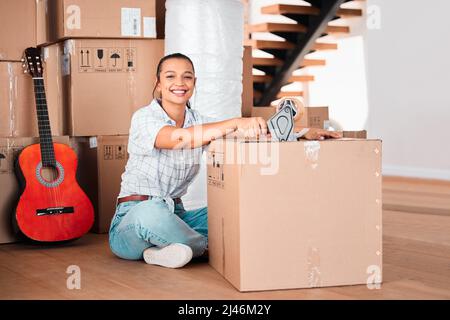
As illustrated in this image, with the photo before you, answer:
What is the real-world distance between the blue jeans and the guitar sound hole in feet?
1.66

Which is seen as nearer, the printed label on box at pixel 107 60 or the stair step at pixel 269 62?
the printed label on box at pixel 107 60

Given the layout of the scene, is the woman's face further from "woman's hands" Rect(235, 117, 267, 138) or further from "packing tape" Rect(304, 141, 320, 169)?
"packing tape" Rect(304, 141, 320, 169)

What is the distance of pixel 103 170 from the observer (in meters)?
3.06

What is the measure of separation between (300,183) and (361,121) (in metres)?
4.05

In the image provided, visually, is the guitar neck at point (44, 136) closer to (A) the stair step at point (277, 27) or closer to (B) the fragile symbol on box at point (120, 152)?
(B) the fragile symbol on box at point (120, 152)

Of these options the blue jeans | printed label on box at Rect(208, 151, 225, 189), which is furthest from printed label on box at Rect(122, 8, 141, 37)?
printed label on box at Rect(208, 151, 225, 189)

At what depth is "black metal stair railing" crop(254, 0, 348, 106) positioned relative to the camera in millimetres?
5473

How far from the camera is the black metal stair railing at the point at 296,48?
547 centimetres

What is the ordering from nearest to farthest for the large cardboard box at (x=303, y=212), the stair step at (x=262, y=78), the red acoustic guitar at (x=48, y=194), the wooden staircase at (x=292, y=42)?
1. the large cardboard box at (x=303, y=212)
2. the red acoustic guitar at (x=48, y=194)
3. the wooden staircase at (x=292, y=42)
4. the stair step at (x=262, y=78)

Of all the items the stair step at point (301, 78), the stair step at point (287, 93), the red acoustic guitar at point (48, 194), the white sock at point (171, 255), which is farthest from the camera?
the stair step at point (287, 93)

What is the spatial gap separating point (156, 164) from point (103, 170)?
0.78m

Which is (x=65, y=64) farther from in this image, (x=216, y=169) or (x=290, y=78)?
(x=290, y=78)

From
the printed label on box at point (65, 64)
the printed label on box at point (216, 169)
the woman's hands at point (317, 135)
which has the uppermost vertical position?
the printed label on box at point (65, 64)

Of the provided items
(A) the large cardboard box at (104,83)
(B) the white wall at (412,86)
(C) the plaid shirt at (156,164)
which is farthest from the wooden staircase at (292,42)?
(C) the plaid shirt at (156,164)
